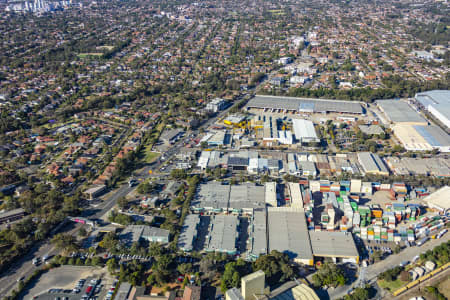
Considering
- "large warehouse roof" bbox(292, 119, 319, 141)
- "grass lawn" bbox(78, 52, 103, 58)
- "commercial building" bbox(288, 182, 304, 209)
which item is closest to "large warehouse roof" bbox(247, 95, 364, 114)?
→ "large warehouse roof" bbox(292, 119, 319, 141)

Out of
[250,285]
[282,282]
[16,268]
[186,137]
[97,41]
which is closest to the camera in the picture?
[250,285]

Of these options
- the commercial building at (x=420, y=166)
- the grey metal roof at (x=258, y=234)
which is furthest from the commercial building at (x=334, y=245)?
the commercial building at (x=420, y=166)

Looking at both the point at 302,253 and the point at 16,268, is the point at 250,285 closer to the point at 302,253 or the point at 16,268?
the point at 302,253

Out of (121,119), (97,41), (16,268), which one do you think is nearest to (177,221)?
(16,268)

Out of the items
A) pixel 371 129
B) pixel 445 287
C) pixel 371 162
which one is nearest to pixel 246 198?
pixel 371 162

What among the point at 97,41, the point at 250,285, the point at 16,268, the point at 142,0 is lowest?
the point at 16,268

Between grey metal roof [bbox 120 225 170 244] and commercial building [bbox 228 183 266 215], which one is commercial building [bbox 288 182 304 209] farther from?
grey metal roof [bbox 120 225 170 244]

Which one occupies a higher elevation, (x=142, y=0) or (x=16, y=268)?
(x=142, y=0)

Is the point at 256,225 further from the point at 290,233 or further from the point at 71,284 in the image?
the point at 71,284
